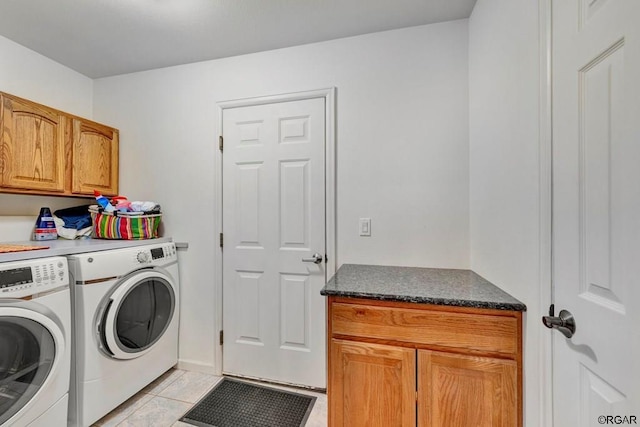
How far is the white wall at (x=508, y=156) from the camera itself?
100 centimetres

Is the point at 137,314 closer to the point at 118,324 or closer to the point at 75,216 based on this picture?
the point at 118,324

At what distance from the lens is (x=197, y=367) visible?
213 cm

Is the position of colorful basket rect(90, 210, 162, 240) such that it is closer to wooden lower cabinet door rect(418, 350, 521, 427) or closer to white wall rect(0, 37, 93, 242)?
white wall rect(0, 37, 93, 242)

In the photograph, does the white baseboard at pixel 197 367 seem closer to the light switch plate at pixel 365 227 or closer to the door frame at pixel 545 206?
the light switch plate at pixel 365 227

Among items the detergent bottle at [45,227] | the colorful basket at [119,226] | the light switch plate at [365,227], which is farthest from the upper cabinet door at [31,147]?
the light switch plate at [365,227]

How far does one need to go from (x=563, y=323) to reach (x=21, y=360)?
216 cm

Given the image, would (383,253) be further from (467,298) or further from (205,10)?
(205,10)

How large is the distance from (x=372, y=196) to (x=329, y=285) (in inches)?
28.3

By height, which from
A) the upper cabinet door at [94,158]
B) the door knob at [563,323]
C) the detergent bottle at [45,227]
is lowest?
the door knob at [563,323]

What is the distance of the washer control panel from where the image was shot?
1.81m

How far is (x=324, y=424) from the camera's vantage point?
62.7 inches

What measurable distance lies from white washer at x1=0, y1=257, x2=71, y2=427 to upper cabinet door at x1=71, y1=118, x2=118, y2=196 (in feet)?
2.95

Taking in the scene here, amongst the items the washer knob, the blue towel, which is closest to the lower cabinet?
the washer knob

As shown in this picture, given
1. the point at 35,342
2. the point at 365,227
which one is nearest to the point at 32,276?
the point at 35,342
